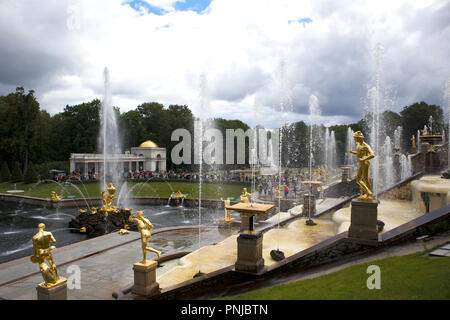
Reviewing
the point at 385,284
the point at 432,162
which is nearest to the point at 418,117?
the point at 432,162

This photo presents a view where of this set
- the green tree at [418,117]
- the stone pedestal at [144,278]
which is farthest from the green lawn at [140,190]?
the green tree at [418,117]

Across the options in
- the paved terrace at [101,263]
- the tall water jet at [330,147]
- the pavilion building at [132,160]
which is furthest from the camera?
the pavilion building at [132,160]

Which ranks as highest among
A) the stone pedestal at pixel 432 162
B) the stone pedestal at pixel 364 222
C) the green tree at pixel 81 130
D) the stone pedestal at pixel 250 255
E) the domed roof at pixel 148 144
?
the green tree at pixel 81 130

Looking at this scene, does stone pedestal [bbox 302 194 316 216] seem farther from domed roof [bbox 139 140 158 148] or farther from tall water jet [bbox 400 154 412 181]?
domed roof [bbox 139 140 158 148]

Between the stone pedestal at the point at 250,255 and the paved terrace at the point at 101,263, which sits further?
the paved terrace at the point at 101,263

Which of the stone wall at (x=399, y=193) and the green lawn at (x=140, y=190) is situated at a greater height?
the stone wall at (x=399, y=193)

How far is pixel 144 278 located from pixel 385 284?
5.63m

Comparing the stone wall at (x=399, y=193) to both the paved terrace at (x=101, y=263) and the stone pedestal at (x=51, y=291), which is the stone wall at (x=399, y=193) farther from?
the stone pedestal at (x=51, y=291)

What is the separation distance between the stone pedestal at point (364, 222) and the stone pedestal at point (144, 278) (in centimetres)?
521

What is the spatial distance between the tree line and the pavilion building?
3464 millimetres

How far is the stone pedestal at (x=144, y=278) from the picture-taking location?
8.10 meters

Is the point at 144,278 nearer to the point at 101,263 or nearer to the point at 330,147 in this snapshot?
the point at 101,263
